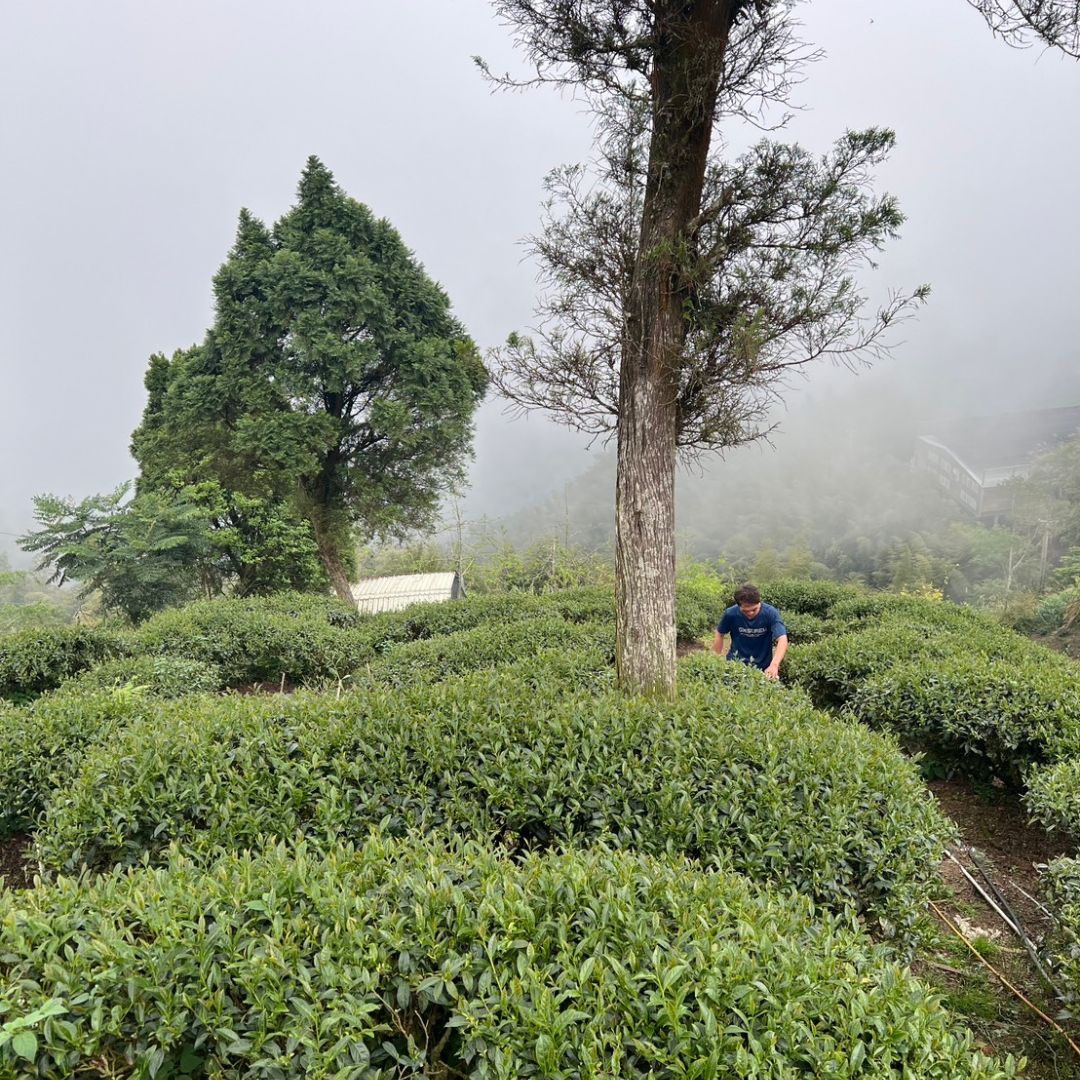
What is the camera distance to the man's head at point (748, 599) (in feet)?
20.9

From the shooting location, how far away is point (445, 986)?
1.82m

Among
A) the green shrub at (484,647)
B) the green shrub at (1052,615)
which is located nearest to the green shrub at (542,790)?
the green shrub at (484,647)

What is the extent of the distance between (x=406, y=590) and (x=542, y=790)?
72.4 feet

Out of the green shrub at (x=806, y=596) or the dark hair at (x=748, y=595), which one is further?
the green shrub at (x=806, y=596)

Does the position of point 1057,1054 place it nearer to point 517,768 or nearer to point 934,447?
point 517,768

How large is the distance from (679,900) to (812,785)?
4.86ft

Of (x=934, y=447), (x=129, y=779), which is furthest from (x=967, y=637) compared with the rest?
(x=934, y=447)

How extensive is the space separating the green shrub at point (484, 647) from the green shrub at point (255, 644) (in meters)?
1.24

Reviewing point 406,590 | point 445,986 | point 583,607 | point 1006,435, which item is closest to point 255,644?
point 583,607

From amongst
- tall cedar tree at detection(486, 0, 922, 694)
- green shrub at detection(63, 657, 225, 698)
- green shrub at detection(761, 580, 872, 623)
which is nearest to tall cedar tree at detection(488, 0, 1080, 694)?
tall cedar tree at detection(486, 0, 922, 694)

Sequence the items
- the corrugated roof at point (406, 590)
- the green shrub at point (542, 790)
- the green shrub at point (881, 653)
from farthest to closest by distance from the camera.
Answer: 1. the corrugated roof at point (406, 590)
2. the green shrub at point (881, 653)
3. the green shrub at point (542, 790)

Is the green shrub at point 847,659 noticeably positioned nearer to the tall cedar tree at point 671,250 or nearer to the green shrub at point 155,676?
the tall cedar tree at point 671,250

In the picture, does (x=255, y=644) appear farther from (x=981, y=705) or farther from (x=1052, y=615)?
(x=1052, y=615)

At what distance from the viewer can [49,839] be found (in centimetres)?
323
